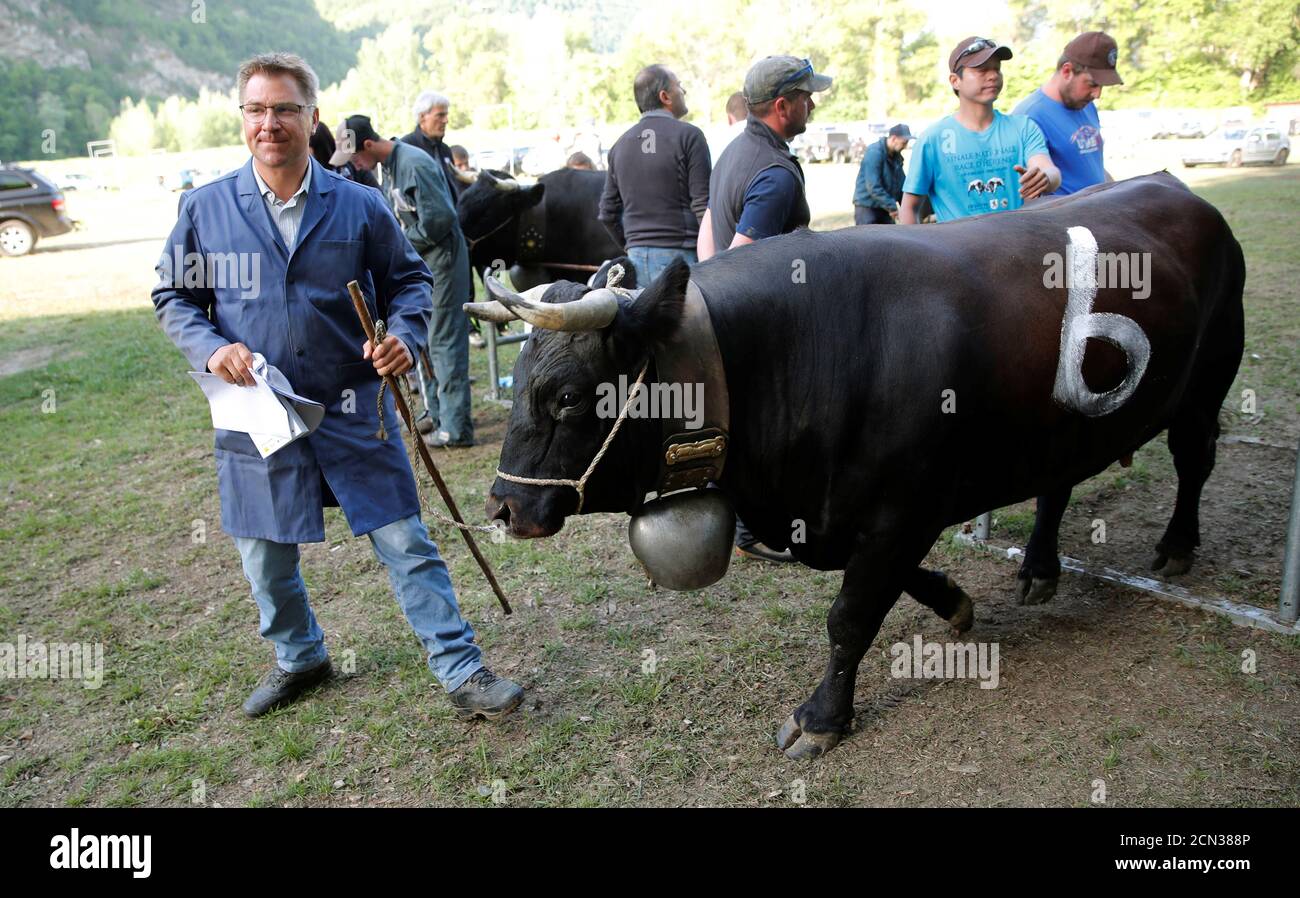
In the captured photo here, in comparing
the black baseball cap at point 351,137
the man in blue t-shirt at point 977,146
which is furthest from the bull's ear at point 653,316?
the black baseball cap at point 351,137

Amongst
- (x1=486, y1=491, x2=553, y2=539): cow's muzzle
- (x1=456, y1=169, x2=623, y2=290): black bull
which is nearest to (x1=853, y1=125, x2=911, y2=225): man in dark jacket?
(x1=456, y1=169, x2=623, y2=290): black bull

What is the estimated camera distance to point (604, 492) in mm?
2912

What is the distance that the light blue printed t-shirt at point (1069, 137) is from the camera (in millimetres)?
4977

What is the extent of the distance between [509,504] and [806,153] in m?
38.4

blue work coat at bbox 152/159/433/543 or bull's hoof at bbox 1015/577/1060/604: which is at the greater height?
blue work coat at bbox 152/159/433/543

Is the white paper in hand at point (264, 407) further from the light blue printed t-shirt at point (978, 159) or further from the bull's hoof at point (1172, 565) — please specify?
the bull's hoof at point (1172, 565)

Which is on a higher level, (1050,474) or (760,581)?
(1050,474)

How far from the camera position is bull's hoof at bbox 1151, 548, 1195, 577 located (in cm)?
436

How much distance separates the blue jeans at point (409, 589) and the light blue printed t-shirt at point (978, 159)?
304 centimetres

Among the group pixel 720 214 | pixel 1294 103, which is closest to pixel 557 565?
pixel 720 214

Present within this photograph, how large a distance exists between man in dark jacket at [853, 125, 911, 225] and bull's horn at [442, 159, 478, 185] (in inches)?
166

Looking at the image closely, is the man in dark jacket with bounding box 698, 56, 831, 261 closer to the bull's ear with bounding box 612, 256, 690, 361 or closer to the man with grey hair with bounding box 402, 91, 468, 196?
the bull's ear with bounding box 612, 256, 690, 361
